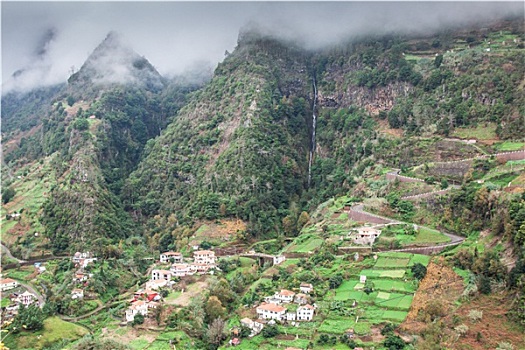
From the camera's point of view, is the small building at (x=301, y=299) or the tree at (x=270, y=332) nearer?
the tree at (x=270, y=332)

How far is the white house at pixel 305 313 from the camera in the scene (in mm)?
39397

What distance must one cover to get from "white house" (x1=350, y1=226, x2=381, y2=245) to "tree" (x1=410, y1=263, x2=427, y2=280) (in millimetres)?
6217

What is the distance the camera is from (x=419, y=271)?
4088cm

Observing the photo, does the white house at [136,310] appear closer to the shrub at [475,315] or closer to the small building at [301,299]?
the small building at [301,299]

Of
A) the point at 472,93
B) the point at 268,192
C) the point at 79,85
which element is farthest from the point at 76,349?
the point at 79,85

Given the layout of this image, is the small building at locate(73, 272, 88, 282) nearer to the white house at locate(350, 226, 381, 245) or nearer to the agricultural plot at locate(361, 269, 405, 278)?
the white house at locate(350, 226, 381, 245)

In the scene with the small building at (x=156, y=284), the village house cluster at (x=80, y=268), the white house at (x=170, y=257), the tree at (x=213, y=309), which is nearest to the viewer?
the tree at (x=213, y=309)

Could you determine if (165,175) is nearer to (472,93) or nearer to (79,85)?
(79,85)

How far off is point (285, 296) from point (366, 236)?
31.1 feet

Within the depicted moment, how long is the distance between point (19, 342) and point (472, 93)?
152 feet

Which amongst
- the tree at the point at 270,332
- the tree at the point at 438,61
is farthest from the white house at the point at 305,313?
the tree at the point at 438,61

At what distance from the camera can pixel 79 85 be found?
93.4m

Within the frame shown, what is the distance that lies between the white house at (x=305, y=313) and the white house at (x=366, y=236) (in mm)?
9705

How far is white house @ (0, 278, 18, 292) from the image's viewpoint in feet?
170
